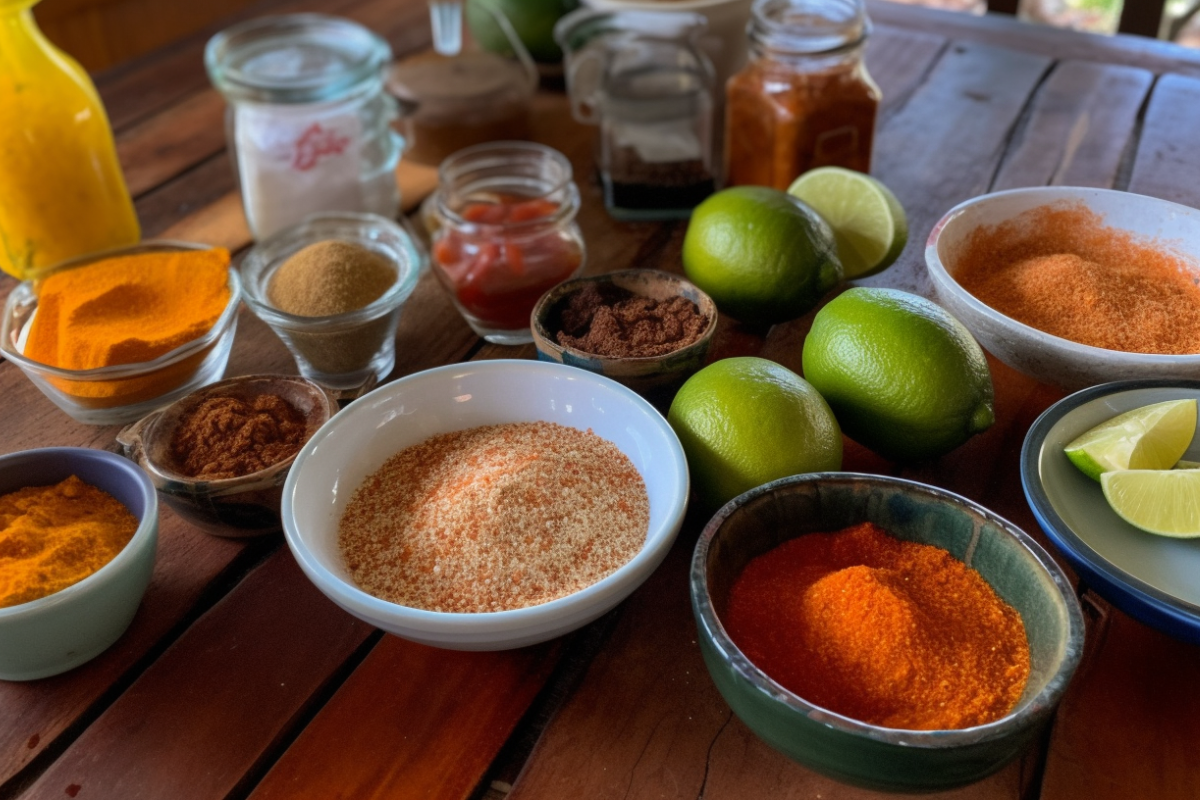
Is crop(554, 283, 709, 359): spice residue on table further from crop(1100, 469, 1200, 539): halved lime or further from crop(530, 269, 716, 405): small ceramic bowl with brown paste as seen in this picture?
crop(1100, 469, 1200, 539): halved lime

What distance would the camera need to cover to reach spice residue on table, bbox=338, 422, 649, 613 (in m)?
0.70

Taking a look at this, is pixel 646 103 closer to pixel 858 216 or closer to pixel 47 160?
pixel 858 216

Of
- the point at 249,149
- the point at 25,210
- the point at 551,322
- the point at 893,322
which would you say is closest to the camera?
the point at 893,322

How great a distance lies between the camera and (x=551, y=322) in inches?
37.8

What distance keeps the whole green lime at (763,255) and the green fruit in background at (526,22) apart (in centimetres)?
77

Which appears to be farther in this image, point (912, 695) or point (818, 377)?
point (818, 377)

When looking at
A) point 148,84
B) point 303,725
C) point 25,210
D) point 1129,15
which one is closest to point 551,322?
point 303,725

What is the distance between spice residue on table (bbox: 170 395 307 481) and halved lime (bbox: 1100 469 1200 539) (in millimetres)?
686

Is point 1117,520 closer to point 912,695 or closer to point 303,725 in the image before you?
point 912,695

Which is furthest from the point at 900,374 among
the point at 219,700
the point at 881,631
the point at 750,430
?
the point at 219,700

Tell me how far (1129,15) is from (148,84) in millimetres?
1977

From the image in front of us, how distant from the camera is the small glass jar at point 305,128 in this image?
120 centimetres

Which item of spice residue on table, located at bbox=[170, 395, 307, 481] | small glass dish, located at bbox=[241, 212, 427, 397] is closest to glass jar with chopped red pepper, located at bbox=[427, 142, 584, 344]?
small glass dish, located at bbox=[241, 212, 427, 397]

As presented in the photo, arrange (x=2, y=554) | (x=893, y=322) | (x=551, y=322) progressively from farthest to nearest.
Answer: (x=551, y=322), (x=893, y=322), (x=2, y=554)
